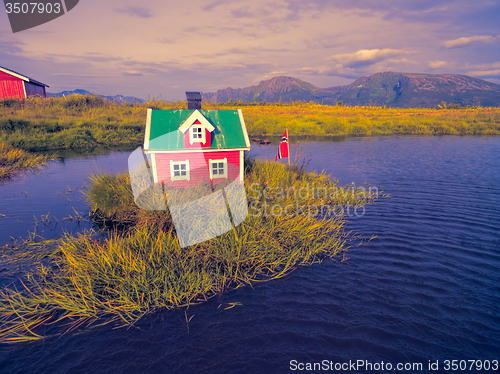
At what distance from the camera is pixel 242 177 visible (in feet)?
38.9

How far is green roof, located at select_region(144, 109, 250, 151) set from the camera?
1112 centimetres

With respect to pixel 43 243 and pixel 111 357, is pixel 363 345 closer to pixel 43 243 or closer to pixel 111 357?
pixel 111 357

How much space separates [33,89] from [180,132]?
1781 inches

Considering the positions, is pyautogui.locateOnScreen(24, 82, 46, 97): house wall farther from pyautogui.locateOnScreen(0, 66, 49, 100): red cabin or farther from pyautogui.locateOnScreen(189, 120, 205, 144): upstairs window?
pyautogui.locateOnScreen(189, 120, 205, 144): upstairs window

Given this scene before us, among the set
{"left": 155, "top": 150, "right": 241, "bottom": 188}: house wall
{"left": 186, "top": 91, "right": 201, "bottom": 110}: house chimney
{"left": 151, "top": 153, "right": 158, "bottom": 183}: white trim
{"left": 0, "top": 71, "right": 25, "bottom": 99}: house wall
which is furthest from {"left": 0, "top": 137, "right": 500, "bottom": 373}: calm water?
{"left": 0, "top": 71, "right": 25, "bottom": 99}: house wall

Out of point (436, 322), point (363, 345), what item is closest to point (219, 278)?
point (363, 345)

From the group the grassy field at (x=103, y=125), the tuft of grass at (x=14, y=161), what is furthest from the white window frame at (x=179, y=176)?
the grassy field at (x=103, y=125)

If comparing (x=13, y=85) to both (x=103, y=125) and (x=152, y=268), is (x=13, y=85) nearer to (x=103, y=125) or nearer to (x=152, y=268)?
(x=103, y=125)

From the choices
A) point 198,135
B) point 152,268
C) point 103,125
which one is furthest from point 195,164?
point 103,125

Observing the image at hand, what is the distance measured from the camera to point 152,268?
589 cm

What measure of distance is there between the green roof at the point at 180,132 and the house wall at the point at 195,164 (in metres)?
0.38

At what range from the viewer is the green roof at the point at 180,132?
11.1 meters

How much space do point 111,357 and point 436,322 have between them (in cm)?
588

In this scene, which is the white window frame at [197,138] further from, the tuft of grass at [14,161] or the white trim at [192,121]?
the tuft of grass at [14,161]
